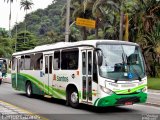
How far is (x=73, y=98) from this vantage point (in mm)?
16484

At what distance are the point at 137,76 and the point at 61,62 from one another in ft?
13.3

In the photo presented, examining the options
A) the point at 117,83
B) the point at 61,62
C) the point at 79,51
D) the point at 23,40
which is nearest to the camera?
the point at 117,83

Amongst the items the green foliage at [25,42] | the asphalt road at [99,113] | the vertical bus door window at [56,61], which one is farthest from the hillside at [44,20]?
the asphalt road at [99,113]

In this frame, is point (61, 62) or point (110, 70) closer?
point (110, 70)

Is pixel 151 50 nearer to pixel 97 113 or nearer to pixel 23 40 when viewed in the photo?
pixel 97 113

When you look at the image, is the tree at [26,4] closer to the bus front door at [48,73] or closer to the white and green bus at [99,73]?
the bus front door at [48,73]

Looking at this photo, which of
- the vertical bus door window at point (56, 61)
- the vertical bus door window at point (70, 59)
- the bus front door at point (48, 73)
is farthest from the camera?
the bus front door at point (48, 73)

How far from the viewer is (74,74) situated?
16422 millimetres

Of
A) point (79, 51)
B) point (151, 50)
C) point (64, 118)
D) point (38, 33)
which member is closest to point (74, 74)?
point (79, 51)

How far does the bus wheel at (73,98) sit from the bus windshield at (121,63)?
2122mm

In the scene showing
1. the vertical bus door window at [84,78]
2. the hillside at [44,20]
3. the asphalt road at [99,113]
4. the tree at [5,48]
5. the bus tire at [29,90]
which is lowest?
the asphalt road at [99,113]

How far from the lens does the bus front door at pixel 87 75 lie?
49.7 feet

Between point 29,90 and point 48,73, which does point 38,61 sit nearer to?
point 48,73

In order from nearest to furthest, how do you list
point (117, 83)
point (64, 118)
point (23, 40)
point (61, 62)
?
point (64, 118), point (117, 83), point (61, 62), point (23, 40)
